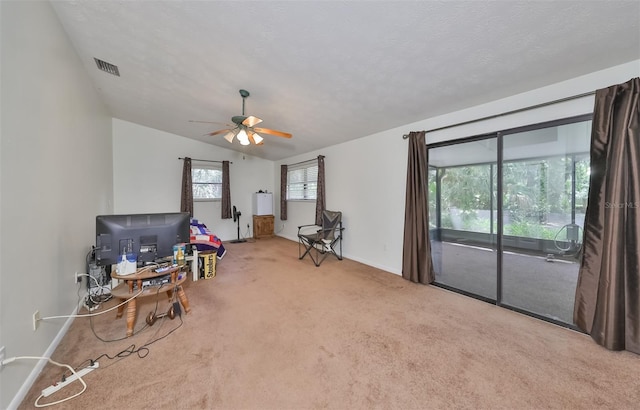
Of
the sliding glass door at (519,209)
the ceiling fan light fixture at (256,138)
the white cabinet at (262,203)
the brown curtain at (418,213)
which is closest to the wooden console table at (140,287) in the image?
the ceiling fan light fixture at (256,138)

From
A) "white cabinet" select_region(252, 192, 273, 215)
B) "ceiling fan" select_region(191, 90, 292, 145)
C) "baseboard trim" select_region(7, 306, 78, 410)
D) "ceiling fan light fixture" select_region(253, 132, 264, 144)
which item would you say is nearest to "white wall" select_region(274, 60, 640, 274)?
"white cabinet" select_region(252, 192, 273, 215)

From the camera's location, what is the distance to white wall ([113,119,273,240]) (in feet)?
16.5

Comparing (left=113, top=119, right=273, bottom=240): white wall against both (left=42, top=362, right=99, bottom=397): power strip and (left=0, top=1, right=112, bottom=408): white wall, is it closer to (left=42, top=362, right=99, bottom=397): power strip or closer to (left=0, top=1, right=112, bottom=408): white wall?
(left=0, top=1, right=112, bottom=408): white wall

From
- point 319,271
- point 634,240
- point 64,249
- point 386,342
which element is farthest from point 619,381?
point 64,249

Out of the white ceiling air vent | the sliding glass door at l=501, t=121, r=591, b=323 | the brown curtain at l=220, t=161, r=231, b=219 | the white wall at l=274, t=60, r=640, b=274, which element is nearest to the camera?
the white wall at l=274, t=60, r=640, b=274

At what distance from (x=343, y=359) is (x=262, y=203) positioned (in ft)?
17.1

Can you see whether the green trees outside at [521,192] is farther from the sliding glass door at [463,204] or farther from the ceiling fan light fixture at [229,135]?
the ceiling fan light fixture at [229,135]

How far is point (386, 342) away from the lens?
1946 mm

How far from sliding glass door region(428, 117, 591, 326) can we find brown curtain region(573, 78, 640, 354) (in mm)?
256

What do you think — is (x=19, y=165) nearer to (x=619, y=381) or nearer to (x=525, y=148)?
(x=619, y=381)

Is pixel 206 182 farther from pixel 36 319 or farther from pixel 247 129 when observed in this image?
pixel 36 319

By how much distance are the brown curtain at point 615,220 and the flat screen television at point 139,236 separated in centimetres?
373

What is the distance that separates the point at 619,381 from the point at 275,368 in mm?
2339

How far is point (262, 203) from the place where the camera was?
648 centimetres
